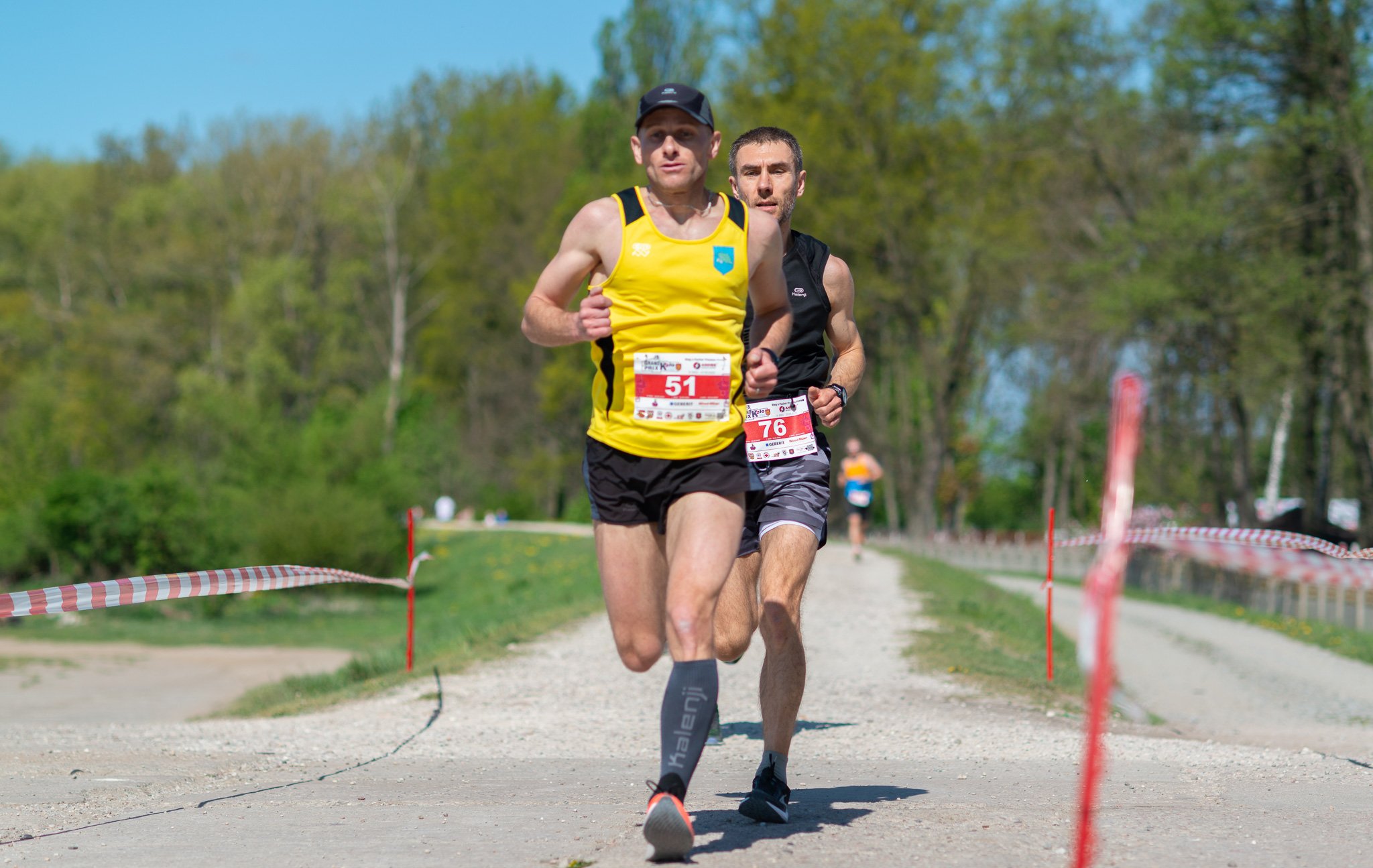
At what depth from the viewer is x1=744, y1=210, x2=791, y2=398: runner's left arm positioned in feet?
16.0

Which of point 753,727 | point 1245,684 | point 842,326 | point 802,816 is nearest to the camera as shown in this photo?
point 802,816

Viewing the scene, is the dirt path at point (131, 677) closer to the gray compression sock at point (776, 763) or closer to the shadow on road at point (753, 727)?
the shadow on road at point (753, 727)

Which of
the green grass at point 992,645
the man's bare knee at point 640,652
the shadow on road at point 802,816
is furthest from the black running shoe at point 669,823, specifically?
the green grass at point 992,645

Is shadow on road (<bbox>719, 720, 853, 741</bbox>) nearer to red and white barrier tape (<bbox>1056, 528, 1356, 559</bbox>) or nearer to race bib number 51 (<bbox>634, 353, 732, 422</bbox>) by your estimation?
red and white barrier tape (<bbox>1056, 528, 1356, 559</bbox>)

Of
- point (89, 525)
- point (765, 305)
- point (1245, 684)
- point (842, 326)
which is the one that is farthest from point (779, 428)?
point (89, 525)

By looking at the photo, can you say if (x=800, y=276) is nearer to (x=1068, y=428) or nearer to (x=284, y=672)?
(x=284, y=672)

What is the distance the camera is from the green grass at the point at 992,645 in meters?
11.8

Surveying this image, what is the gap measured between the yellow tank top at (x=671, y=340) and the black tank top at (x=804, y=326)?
1.44 m

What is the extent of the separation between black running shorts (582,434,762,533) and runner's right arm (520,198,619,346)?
39 centimetres

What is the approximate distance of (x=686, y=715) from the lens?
4578 millimetres

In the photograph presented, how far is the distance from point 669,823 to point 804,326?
258 centimetres

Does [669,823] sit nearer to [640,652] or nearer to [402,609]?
[640,652]

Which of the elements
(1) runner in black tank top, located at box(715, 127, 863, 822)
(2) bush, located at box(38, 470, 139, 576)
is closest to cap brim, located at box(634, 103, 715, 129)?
(1) runner in black tank top, located at box(715, 127, 863, 822)

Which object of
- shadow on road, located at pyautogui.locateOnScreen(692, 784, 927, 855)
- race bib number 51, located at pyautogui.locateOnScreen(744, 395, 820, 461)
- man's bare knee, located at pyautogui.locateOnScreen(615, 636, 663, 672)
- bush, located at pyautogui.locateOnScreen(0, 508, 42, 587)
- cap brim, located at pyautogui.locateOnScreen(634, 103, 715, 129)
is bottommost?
bush, located at pyautogui.locateOnScreen(0, 508, 42, 587)
